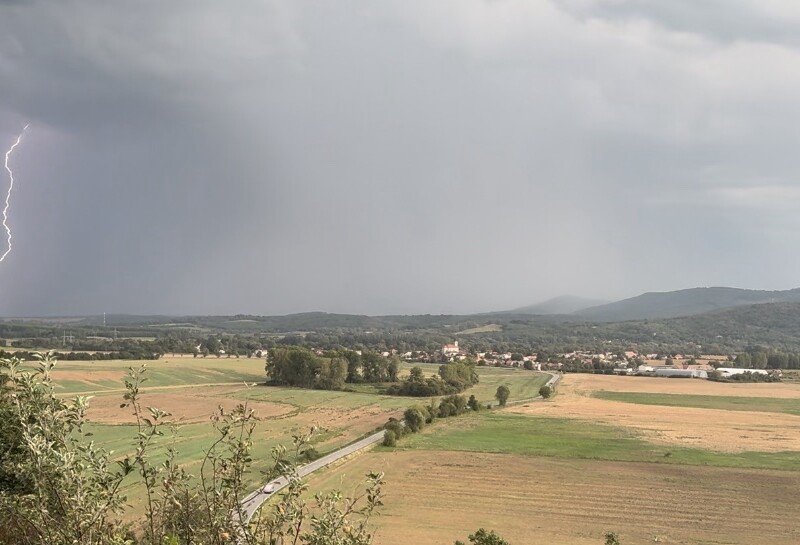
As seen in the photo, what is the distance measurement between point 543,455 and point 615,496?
15.6 metres

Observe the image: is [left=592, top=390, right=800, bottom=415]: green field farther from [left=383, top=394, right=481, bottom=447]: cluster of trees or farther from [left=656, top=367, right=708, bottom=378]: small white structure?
[left=656, top=367, right=708, bottom=378]: small white structure

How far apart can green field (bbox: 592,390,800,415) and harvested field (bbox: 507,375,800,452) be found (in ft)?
13.9

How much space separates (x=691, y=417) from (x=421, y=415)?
42.4 meters

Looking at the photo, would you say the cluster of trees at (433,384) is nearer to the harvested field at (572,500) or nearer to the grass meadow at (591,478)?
the grass meadow at (591,478)

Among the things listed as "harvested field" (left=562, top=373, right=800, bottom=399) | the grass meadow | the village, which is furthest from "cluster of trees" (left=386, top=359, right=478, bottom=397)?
the village

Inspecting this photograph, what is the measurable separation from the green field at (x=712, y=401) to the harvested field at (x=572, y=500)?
5035cm

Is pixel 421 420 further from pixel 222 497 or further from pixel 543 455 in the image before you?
pixel 222 497

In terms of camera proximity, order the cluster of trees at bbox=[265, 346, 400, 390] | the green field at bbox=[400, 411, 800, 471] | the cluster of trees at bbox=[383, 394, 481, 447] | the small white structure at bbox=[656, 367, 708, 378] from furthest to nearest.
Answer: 1. the small white structure at bbox=[656, 367, 708, 378]
2. the cluster of trees at bbox=[265, 346, 400, 390]
3. the cluster of trees at bbox=[383, 394, 481, 447]
4. the green field at bbox=[400, 411, 800, 471]

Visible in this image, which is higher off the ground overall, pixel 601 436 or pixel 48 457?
pixel 48 457

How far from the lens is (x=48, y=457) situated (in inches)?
247

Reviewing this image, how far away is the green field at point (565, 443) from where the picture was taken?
188ft

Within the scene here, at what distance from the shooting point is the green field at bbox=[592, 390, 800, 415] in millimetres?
95938

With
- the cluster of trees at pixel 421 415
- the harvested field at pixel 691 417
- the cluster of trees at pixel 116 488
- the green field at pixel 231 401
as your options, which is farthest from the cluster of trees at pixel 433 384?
the cluster of trees at pixel 116 488

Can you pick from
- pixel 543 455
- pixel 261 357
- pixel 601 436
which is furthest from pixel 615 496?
pixel 261 357
